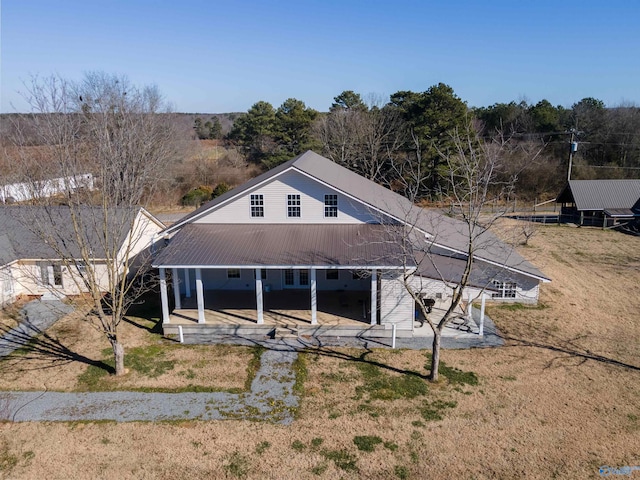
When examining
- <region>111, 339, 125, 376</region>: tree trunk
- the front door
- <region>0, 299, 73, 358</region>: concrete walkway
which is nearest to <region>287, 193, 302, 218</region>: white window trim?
the front door

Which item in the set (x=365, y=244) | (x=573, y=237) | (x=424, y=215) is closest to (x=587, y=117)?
(x=573, y=237)

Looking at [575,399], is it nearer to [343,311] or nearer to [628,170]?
[343,311]

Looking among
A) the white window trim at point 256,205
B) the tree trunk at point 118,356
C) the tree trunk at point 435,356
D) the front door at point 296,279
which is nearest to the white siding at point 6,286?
the tree trunk at point 118,356

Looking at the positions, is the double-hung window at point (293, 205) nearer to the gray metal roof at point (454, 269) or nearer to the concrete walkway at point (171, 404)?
the gray metal roof at point (454, 269)

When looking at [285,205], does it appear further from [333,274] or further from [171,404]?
[171,404]

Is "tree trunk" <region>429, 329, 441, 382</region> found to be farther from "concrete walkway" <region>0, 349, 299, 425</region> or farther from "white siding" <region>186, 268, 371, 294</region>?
"white siding" <region>186, 268, 371, 294</region>

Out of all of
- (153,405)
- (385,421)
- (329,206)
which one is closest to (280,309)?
(329,206)
